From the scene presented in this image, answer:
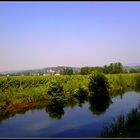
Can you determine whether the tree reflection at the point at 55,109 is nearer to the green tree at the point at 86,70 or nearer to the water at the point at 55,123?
the water at the point at 55,123

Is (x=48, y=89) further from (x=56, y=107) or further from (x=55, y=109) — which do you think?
(x=55, y=109)

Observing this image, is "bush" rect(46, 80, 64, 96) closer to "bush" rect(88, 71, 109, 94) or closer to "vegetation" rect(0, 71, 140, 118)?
"vegetation" rect(0, 71, 140, 118)

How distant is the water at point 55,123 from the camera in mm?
18297

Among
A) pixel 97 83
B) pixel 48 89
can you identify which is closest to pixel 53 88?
pixel 48 89

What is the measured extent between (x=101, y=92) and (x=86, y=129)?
78.7 feet

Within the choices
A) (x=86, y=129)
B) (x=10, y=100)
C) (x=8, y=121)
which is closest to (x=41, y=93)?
(x=10, y=100)

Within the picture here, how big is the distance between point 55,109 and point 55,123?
23.6 ft

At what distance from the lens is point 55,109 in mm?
29406

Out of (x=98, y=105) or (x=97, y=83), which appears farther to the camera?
(x=97, y=83)

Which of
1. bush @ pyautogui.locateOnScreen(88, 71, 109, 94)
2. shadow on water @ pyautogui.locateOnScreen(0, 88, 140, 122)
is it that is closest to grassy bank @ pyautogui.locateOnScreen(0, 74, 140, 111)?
shadow on water @ pyautogui.locateOnScreen(0, 88, 140, 122)

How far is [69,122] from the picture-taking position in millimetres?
22094

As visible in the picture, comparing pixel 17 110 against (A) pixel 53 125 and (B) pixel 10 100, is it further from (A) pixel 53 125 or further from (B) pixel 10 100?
(A) pixel 53 125

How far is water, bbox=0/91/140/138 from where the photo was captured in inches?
720

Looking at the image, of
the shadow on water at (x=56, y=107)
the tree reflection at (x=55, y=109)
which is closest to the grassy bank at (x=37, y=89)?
the shadow on water at (x=56, y=107)
